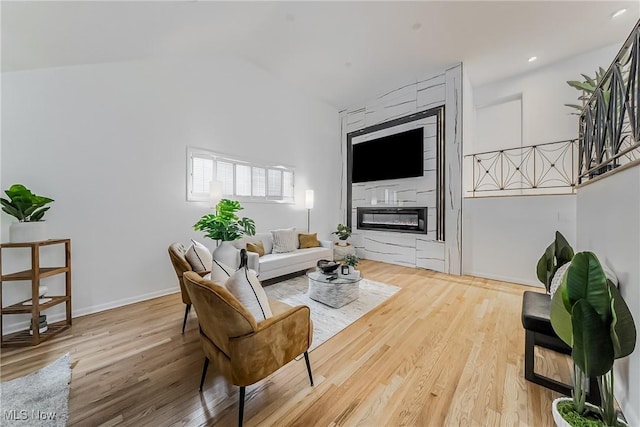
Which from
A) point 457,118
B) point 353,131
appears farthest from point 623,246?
point 353,131

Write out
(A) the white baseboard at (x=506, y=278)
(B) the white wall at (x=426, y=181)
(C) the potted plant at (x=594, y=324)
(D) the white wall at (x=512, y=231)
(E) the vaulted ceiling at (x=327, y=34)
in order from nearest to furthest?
(C) the potted plant at (x=594, y=324)
(E) the vaulted ceiling at (x=327, y=34)
(D) the white wall at (x=512, y=231)
(A) the white baseboard at (x=506, y=278)
(B) the white wall at (x=426, y=181)

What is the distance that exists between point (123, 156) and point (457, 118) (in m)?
5.39

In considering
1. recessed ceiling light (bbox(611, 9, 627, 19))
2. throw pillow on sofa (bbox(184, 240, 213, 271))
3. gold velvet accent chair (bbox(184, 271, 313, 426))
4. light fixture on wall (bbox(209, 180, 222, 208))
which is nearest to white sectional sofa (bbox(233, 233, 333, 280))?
light fixture on wall (bbox(209, 180, 222, 208))

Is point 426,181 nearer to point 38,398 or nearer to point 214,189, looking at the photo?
point 214,189

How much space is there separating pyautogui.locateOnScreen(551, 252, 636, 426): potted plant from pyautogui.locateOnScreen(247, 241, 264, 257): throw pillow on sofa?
3.71 m

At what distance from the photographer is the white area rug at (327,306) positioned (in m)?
2.48

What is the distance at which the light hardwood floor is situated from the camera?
4.71 feet

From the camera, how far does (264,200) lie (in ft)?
15.9

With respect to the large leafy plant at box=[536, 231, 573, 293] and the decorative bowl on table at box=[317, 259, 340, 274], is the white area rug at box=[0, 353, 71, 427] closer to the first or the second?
the decorative bowl on table at box=[317, 259, 340, 274]

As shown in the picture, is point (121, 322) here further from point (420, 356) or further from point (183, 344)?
Result: point (420, 356)

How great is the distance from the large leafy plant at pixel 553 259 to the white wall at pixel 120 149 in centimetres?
421

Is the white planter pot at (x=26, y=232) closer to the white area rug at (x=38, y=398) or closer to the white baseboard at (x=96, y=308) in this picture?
the white baseboard at (x=96, y=308)

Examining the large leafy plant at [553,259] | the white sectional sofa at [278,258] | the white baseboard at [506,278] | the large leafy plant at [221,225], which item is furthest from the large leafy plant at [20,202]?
the white baseboard at [506,278]

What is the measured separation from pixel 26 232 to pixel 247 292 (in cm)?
244
